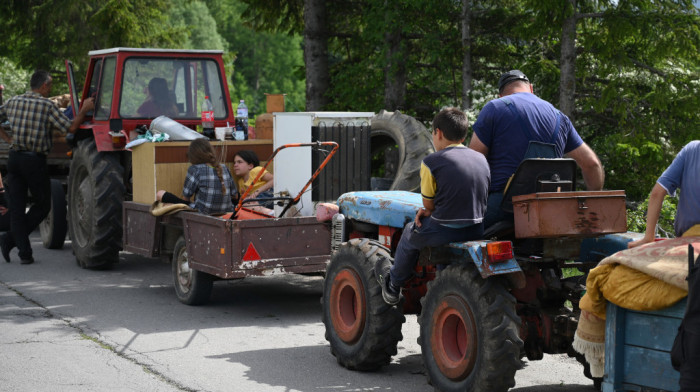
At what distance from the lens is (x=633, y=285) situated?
477 centimetres

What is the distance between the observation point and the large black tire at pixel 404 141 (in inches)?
406

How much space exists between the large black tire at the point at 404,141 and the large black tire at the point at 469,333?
4.08 metres

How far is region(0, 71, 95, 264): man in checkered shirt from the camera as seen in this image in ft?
39.5

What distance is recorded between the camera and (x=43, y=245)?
45.2 feet

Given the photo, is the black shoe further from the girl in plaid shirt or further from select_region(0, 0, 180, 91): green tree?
select_region(0, 0, 180, 91): green tree

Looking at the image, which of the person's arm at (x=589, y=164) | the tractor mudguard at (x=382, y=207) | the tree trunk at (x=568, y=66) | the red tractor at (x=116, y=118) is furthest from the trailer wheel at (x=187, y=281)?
the tree trunk at (x=568, y=66)

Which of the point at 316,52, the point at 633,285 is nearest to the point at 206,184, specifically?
the point at 633,285

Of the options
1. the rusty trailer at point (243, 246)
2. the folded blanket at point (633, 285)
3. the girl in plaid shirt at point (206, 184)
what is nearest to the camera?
the folded blanket at point (633, 285)

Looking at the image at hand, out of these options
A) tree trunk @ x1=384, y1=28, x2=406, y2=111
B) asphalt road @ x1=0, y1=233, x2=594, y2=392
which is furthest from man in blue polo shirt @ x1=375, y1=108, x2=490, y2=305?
tree trunk @ x1=384, y1=28, x2=406, y2=111

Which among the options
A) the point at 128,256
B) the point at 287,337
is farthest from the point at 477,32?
the point at 287,337

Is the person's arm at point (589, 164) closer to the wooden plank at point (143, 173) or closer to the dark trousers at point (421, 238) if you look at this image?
the dark trousers at point (421, 238)

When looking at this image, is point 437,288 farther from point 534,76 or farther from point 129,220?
point 534,76

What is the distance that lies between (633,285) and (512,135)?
1672 mm

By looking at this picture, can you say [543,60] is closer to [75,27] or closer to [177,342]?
[177,342]
